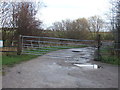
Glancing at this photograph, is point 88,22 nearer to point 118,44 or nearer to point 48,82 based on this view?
point 118,44

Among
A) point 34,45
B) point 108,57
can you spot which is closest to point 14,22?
point 34,45

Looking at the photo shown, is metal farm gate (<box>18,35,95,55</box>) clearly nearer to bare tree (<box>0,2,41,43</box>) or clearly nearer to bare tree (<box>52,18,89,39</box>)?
bare tree (<box>0,2,41,43</box>)

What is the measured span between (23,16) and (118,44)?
9.51 meters

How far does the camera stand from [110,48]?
29.7 feet

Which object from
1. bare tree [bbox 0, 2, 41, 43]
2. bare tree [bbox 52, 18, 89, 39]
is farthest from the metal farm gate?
bare tree [bbox 52, 18, 89, 39]

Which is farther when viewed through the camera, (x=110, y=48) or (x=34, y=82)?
(x=110, y=48)

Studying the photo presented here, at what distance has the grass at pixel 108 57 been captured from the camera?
8045 millimetres

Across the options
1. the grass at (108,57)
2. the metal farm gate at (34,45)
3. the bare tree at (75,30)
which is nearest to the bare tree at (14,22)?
the metal farm gate at (34,45)

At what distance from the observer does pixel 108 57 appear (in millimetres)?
8680

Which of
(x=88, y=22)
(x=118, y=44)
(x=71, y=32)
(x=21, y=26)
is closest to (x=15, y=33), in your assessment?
(x=21, y=26)

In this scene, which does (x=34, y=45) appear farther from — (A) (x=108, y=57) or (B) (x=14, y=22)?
(A) (x=108, y=57)

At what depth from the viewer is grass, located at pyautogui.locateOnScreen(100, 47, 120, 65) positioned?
317 inches

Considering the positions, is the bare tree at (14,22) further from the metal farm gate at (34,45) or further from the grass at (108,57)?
the grass at (108,57)

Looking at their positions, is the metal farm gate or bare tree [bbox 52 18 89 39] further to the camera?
bare tree [bbox 52 18 89 39]
